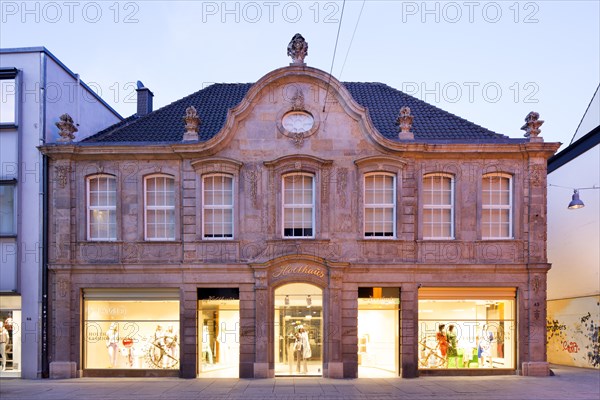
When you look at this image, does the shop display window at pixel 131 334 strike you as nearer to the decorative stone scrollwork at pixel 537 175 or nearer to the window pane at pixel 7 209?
the window pane at pixel 7 209

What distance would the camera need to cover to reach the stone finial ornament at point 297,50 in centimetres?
1981

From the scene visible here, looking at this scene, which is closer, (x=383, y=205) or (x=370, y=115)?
(x=383, y=205)

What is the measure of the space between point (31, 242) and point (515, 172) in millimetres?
16534

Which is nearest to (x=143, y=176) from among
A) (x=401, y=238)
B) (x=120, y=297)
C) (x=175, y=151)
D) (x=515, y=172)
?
(x=175, y=151)

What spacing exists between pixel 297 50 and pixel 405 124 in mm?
4468

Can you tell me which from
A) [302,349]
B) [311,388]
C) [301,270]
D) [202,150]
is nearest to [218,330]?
[302,349]

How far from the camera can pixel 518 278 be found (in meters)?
19.4

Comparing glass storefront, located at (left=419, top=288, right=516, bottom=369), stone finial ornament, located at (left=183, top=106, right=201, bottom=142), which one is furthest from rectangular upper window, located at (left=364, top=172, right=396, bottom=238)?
stone finial ornament, located at (left=183, top=106, right=201, bottom=142)

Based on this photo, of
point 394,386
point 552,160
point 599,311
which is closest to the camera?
point 394,386

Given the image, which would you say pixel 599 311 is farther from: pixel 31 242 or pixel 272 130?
pixel 31 242

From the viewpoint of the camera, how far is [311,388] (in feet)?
55.9

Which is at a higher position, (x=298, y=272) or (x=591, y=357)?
(x=298, y=272)

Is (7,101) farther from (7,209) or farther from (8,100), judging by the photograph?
(7,209)

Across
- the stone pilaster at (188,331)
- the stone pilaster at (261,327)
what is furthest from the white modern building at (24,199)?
the stone pilaster at (261,327)
